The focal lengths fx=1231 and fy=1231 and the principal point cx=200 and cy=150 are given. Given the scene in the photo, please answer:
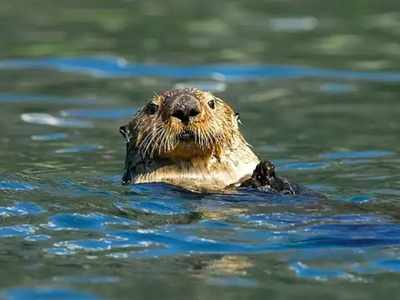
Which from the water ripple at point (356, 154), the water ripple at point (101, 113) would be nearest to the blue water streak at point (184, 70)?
the water ripple at point (101, 113)

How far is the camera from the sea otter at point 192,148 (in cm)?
743

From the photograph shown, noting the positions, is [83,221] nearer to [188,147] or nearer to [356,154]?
[188,147]

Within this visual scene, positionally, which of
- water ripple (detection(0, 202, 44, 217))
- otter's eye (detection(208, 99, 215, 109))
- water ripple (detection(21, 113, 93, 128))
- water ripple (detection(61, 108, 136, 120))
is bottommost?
water ripple (detection(0, 202, 44, 217))

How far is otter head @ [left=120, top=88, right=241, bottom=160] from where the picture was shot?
293 inches

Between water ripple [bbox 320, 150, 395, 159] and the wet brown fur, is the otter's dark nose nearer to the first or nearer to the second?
the wet brown fur

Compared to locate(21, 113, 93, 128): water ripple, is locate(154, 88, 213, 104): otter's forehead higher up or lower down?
lower down

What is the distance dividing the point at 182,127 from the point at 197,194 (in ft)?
1.37

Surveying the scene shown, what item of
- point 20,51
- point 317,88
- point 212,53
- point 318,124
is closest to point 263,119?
point 318,124

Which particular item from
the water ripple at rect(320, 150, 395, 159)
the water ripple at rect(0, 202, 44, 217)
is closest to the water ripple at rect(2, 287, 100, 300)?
the water ripple at rect(0, 202, 44, 217)

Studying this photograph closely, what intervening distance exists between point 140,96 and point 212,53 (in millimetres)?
2321

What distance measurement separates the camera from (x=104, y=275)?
5.64 m

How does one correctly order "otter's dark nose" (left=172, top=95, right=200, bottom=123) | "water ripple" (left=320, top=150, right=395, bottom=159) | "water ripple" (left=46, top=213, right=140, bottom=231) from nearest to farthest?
"water ripple" (left=46, top=213, right=140, bottom=231), "otter's dark nose" (left=172, top=95, right=200, bottom=123), "water ripple" (left=320, top=150, right=395, bottom=159)

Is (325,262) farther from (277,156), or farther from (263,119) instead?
(263,119)

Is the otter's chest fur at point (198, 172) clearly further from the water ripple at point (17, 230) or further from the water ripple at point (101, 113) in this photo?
the water ripple at point (101, 113)
